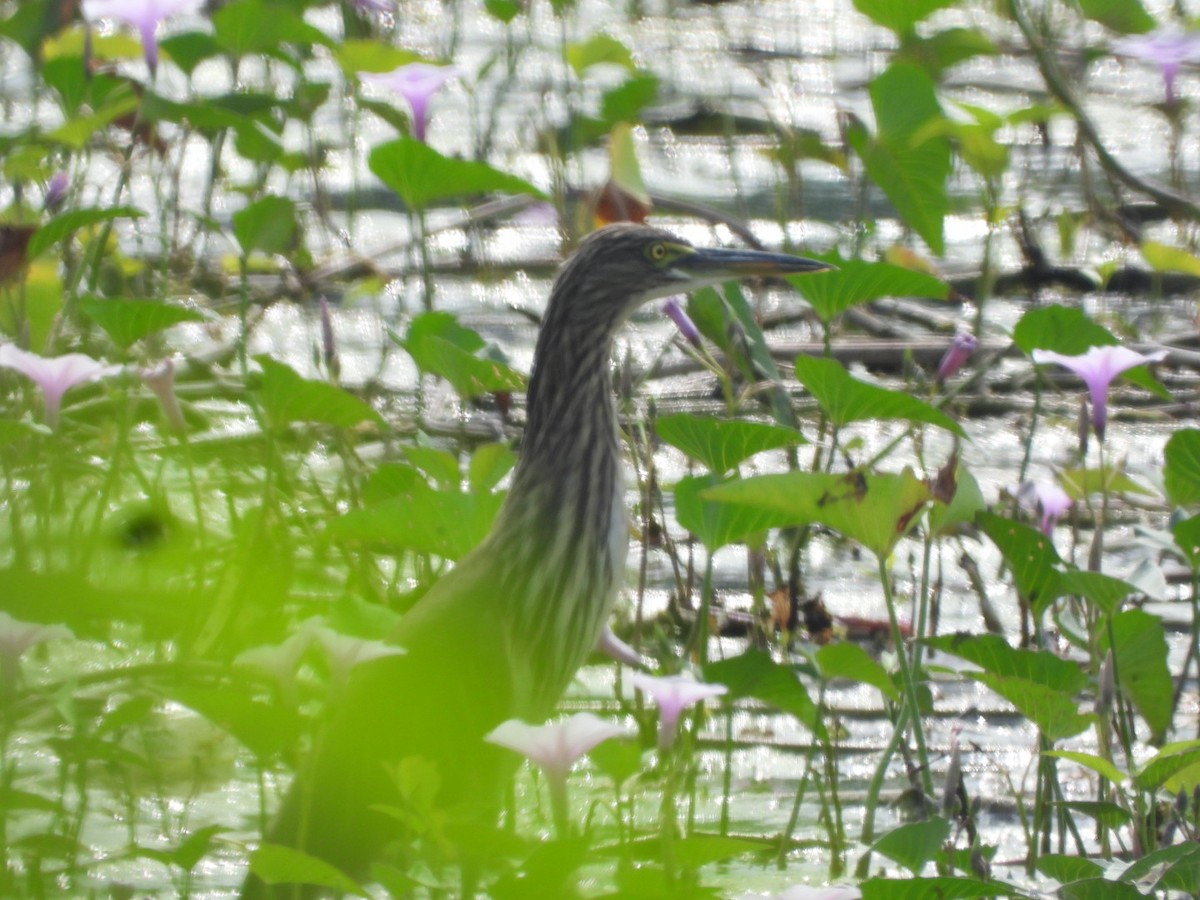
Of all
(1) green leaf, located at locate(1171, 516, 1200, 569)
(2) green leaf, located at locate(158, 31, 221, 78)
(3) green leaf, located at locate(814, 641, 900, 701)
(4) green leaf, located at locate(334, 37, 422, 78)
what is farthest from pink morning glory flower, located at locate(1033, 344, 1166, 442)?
(2) green leaf, located at locate(158, 31, 221, 78)

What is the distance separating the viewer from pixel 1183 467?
2.88 meters

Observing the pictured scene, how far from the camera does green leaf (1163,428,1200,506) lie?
2.80 metres

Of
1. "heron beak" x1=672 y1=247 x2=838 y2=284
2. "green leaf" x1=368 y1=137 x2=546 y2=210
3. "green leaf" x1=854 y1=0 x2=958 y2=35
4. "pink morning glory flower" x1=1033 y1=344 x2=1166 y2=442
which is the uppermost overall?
"green leaf" x1=854 y1=0 x2=958 y2=35

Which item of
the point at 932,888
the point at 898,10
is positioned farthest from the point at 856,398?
the point at 898,10

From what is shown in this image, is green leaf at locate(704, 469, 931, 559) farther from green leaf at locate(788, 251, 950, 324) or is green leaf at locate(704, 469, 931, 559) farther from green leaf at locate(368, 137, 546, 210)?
green leaf at locate(368, 137, 546, 210)

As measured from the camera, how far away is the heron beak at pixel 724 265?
10.6 feet

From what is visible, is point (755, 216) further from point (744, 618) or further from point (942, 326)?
point (744, 618)

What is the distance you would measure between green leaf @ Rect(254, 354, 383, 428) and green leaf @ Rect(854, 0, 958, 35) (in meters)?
1.51

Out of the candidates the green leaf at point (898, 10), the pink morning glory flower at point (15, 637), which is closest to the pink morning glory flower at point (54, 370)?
the pink morning glory flower at point (15, 637)

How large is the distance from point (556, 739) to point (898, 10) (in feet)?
8.07

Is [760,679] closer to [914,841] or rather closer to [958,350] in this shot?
[914,841]

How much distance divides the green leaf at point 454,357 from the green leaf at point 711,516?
0.51 m

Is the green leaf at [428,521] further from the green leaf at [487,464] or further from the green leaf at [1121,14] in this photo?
the green leaf at [1121,14]

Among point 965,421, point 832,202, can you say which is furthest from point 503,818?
point 832,202
